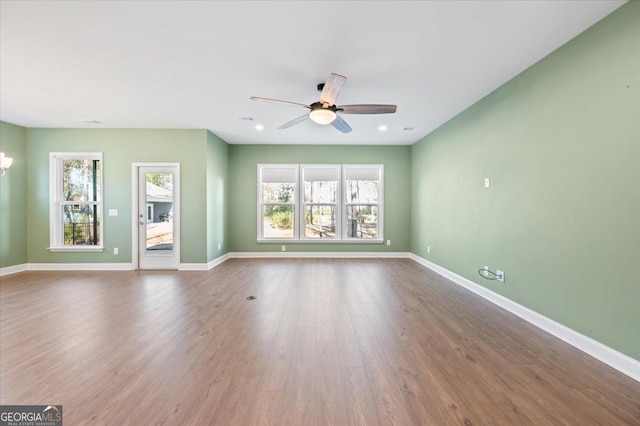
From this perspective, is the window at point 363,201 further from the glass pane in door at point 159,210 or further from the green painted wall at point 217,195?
the glass pane in door at point 159,210

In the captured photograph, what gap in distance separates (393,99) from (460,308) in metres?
2.95

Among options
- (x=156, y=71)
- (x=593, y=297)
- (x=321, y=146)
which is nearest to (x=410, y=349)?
(x=593, y=297)

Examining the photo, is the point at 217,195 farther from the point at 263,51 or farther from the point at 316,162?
the point at 263,51

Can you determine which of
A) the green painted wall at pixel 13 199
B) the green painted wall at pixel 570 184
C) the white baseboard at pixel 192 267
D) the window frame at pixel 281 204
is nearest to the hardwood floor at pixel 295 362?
the green painted wall at pixel 570 184

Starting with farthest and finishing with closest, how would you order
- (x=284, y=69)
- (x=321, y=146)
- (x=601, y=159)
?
(x=321, y=146)
(x=284, y=69)
(x=601, y=159)

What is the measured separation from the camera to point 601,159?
2.17 metres

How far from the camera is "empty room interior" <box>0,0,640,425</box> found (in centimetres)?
182

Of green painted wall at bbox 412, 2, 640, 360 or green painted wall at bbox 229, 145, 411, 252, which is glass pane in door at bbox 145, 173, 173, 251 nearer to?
green painted wall at bbox 229, 145, 411, 252

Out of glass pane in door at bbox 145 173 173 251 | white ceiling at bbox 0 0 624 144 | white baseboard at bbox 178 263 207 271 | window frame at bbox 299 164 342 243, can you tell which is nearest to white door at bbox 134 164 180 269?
glass pane in door at bbox 145 173 173 251

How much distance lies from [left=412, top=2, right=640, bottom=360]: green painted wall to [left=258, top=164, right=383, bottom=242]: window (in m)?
2.82

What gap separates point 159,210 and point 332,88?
4424 mm

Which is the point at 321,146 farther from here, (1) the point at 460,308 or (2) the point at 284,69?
(1) the point at 460,308

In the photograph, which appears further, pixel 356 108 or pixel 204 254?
pixel 204 254

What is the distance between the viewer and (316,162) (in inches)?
256
